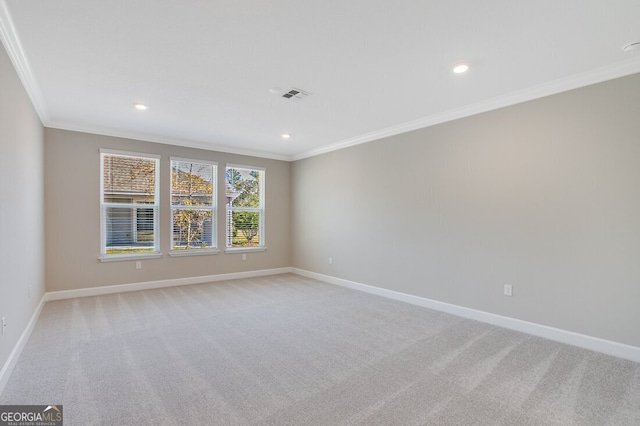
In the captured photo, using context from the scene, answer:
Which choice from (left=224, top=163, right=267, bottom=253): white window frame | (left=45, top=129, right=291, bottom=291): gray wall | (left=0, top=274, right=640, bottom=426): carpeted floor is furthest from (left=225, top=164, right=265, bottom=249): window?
(left=0, top=274, right=640, bottom=426): carpeted floor

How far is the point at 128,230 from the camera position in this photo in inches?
198

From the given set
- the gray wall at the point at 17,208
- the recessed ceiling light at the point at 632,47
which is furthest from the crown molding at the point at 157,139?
the recessed ceiling light at the point at 632,47

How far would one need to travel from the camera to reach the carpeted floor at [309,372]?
1933 mm

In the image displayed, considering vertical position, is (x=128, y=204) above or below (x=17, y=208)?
above

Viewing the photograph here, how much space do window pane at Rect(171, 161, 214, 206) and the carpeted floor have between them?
222 cm

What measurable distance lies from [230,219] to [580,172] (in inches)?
208

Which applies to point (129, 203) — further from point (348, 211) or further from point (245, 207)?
point (348, 211)

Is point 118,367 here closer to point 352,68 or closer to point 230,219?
point 352,68

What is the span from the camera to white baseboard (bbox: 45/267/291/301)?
14.7ft

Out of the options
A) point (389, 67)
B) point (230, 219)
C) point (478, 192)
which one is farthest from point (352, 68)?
point (230, 219)

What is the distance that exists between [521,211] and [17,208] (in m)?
4.91

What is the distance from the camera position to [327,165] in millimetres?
5852

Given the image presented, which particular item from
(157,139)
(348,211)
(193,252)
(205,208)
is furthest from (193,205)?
(348,211)

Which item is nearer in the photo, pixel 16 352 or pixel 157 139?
pixel 16 352
